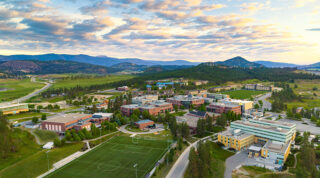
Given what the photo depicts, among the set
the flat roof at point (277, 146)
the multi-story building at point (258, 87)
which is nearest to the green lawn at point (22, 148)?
the flat roof at point (277, 146)

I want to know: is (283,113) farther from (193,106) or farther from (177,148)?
(177,148)

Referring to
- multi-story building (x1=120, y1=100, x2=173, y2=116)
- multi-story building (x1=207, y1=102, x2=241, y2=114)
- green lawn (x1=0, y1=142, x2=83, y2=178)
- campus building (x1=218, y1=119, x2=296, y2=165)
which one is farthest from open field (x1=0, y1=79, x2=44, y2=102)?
campus building (x1=218, y1=119, x2=296, y2=165)

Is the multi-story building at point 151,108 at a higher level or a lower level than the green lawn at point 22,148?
higher

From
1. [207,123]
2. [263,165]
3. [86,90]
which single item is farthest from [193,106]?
[86,90]

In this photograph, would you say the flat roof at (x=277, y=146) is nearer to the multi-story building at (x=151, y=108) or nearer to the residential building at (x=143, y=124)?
the residential building at (x=143, y=124)

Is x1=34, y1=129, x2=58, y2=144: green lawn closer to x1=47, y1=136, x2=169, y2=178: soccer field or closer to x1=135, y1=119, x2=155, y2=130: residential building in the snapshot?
x1=47, y1=136, x2=169, y2=178: soccer field

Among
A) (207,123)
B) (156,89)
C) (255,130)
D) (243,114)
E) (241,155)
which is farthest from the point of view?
(156,89)
